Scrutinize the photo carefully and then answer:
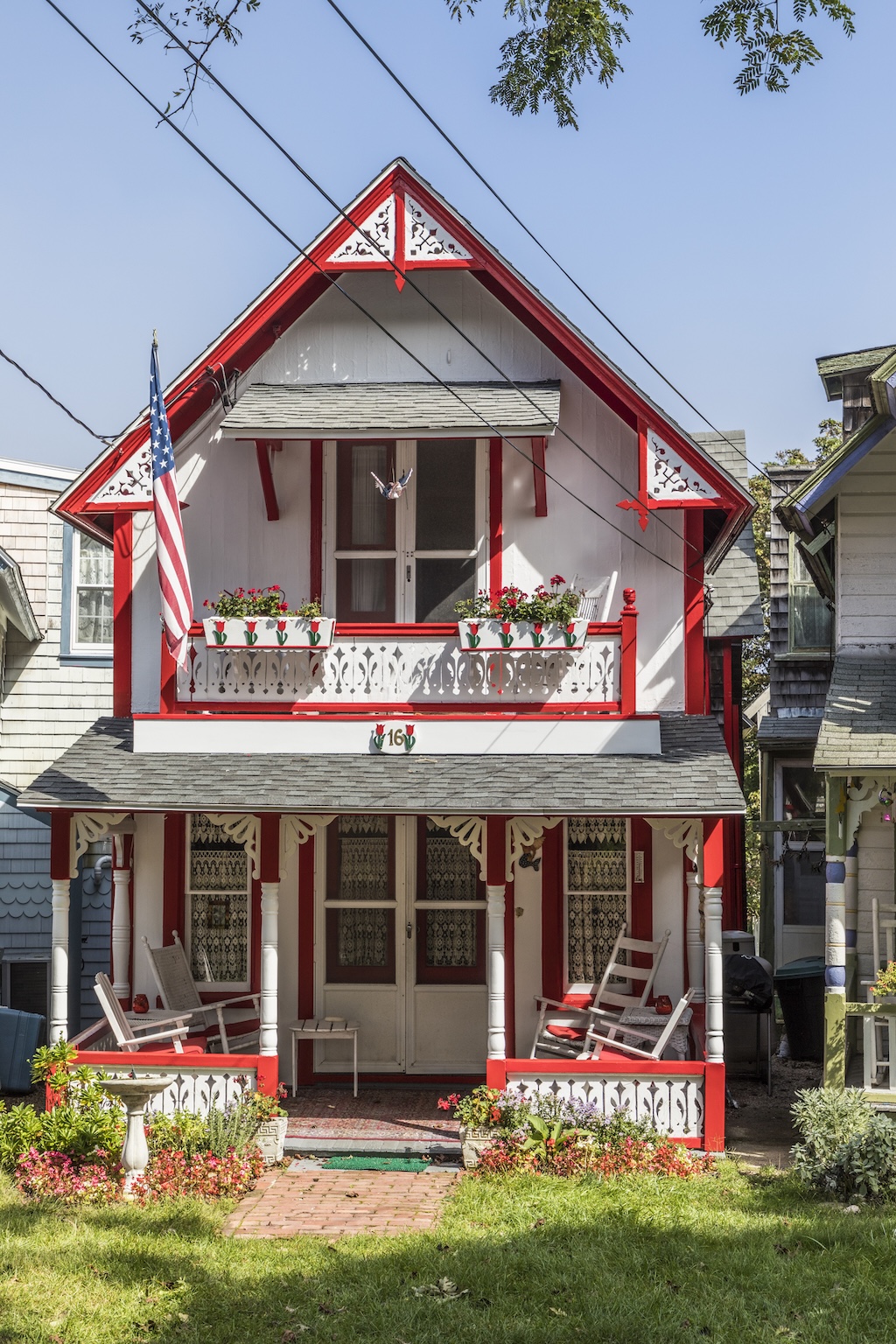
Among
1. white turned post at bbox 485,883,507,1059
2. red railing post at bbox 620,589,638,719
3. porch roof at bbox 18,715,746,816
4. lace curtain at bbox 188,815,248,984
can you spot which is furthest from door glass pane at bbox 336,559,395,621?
white turned post at bbox 485,883,507,1059

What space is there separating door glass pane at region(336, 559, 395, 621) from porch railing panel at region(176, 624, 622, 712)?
852 millimetres

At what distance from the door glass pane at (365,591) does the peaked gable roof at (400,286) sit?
2037 millimetres

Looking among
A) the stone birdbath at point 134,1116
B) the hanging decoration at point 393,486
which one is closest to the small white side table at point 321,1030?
the stone birdbath at point 134,1116

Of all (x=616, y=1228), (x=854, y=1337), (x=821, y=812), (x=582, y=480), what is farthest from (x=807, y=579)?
(x=854, y=1337)

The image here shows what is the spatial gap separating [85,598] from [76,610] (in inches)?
7.1

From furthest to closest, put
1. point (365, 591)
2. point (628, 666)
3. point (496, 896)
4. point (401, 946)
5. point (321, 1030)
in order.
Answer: point (401, 946) < point (365, 591) < point (321, 1030) < point (628, 666) < point (496, 896)

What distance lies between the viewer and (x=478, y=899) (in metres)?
13.5

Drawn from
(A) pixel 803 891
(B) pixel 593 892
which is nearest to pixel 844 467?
(B) pixel 593 892

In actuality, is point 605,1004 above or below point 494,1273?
above

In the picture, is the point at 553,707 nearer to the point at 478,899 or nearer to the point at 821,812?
the point at 478,899

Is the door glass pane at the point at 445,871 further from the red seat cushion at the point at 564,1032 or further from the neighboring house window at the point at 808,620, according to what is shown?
the neighboring house window at the point at 808,620

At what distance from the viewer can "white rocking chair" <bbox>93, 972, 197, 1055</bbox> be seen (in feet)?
38.3

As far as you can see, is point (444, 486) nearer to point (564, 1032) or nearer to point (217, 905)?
point (217, 905)

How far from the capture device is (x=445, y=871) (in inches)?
535
